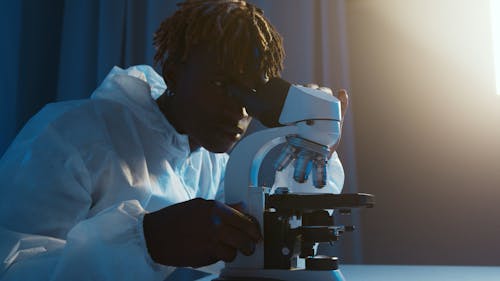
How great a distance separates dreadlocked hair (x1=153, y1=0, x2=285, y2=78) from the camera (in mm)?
1053

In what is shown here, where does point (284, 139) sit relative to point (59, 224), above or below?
above

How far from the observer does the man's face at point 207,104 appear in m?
1.10

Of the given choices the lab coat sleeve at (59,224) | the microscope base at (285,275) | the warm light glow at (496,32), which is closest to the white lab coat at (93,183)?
the lab coat sleeve at (59,224)

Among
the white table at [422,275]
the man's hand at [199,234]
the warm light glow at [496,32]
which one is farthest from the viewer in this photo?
the warm light glow at [496,32]

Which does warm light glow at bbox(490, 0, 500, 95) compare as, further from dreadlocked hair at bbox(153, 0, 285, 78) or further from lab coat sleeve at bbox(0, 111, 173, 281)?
lab coat sleeve at bbox(0, 111, 173, 281)

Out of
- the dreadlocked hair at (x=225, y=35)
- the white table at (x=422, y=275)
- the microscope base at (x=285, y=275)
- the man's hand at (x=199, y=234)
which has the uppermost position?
the dreadlocked hair at (x=225, y=35)

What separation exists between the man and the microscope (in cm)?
4

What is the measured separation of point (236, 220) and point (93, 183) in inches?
18.0

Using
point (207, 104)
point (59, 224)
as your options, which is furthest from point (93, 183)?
point (207, 104)

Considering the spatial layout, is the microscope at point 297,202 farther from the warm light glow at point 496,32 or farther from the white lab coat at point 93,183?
the warm light glow at point 496,32

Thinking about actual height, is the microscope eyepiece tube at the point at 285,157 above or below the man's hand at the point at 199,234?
above

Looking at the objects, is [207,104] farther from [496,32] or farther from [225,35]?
[496,32]

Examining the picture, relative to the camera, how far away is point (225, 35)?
1.08 metres

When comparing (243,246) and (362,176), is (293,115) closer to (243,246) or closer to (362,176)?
(243,246)
